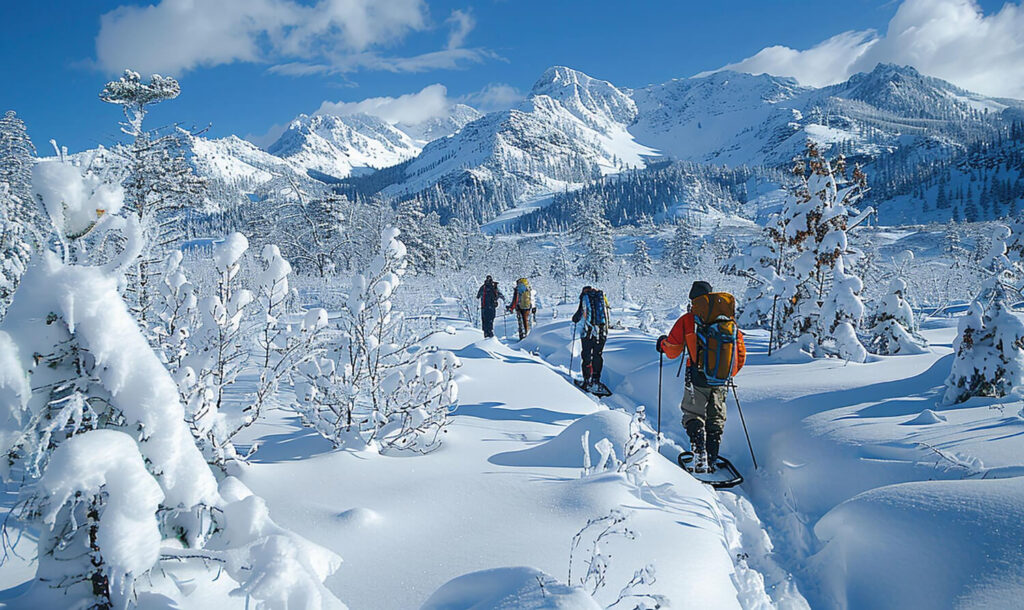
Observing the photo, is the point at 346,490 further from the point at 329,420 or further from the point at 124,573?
the point at 124,573

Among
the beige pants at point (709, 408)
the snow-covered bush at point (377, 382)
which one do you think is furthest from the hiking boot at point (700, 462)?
the snow-covered bush at point (377, 382)

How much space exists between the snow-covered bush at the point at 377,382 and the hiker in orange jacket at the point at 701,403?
9.09 feet

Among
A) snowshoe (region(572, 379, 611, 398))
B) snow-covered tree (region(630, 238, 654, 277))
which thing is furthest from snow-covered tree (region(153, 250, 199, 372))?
snow-covered tree (region(630, 238, 654, 277))

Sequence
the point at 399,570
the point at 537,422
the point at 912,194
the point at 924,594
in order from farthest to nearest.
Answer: the point at 912,194
the point at 537,422
the point at 924,594
the point at 399,570

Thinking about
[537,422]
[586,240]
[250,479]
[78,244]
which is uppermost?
[586,240]

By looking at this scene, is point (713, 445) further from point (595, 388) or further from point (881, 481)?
point (595, 388)

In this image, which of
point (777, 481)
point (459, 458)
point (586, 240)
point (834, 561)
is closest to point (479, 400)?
point (459, 458)

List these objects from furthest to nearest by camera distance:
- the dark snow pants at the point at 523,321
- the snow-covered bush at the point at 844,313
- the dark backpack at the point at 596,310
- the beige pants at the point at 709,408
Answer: the dark snow pants at the point at 523,321 → the dark backpack at the point at 596,310 → the snow-covered bush at the point at 844,313 → the beige pants at the point at 709,408

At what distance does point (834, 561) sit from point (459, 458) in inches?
116

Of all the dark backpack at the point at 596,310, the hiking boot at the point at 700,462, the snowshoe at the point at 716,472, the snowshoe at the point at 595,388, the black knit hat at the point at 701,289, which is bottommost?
the snowshoe at the point at 716,472

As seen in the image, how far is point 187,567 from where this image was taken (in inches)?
63.7

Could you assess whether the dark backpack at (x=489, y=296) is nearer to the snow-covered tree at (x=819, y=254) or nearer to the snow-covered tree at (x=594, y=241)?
the snow-covered tree at (x=819, y=254)

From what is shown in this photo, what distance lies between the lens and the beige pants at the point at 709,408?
5176mm

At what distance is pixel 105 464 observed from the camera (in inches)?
49.6
